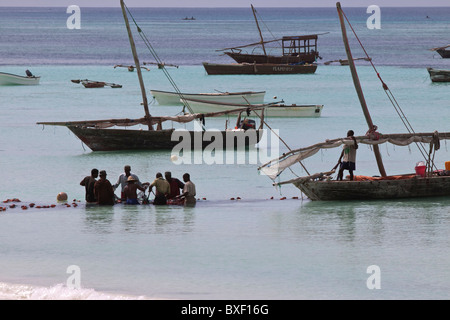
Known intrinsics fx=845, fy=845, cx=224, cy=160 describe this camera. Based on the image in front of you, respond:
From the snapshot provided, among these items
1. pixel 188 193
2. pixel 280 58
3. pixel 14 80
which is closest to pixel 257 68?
pixel 280 58

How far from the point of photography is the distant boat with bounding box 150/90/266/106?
1753 inches

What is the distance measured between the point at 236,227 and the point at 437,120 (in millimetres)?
25303

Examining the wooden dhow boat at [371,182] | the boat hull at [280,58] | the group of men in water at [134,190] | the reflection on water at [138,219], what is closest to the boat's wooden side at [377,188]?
Answer: the wooden dhow boat at [371,182]

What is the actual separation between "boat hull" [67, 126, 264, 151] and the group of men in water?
973 centimetres

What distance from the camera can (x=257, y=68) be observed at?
72.7 m

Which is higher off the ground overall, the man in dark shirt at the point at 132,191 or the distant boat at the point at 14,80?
the distant boat at the point at 14,80

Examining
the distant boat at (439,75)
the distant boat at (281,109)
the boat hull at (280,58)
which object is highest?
the boat hull at (280,58)

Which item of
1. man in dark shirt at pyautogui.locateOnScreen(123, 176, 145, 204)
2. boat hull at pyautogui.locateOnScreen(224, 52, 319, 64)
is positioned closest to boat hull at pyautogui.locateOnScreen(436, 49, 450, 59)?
boat hull at pyautogui.locateOnScreen(224, 52, 319, 64)

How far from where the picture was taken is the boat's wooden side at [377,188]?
72.5ft

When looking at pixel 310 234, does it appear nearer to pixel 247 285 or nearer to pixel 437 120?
pixel 247 285

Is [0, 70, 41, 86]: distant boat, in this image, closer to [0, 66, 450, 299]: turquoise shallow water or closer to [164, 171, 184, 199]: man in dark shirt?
[0, 66, 450, 299]: turquoise shallow water

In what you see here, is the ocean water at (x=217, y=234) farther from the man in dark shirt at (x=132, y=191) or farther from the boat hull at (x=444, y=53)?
the boat hull at (x=444, y=53)

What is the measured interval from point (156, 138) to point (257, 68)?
42.1 m

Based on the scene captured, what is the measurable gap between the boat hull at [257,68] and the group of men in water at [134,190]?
168 feet
